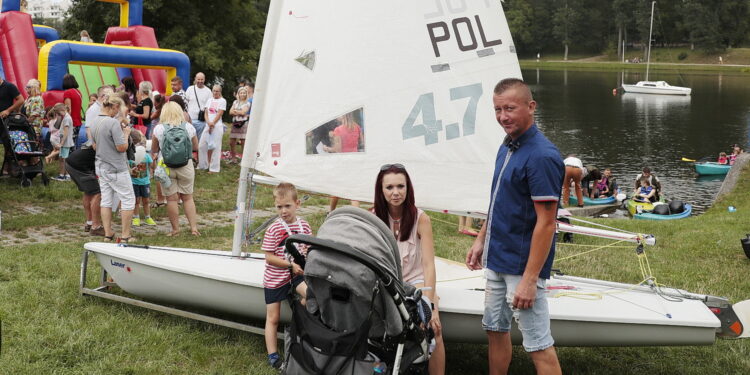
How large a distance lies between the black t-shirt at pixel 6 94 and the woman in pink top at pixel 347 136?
295 inches

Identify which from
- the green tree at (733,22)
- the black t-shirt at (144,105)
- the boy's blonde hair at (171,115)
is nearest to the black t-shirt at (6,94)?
the black t-shirt at (144,105)

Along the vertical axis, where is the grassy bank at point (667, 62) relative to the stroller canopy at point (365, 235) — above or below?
above

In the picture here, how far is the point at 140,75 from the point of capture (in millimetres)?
16141

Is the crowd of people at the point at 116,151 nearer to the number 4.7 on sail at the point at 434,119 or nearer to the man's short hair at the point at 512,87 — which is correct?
the number 4.7 on sail at the point at 434,119

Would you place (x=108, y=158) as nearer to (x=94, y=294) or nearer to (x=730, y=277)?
(x=94, y=294)

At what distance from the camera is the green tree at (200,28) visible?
26.9m

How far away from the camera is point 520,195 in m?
3.76

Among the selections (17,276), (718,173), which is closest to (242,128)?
(17,276)

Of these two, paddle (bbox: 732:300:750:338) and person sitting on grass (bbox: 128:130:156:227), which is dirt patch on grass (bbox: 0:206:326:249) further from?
paddle (bbox: 732:300:750:338)

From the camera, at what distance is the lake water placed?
25062mm

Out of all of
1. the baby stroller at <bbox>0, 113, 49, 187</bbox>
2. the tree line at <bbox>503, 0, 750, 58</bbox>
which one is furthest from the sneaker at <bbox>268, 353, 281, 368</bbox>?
the tree line at <bbox>503, 0, 750, 58</bbox>

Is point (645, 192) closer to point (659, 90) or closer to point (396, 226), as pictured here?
point (396, 226)

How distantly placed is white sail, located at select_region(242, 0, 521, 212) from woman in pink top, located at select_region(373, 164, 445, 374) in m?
0.90

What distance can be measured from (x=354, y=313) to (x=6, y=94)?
905cm
